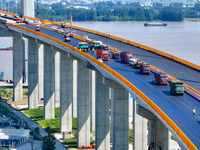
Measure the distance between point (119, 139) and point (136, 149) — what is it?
18.9ft

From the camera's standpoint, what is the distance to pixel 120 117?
5466cm

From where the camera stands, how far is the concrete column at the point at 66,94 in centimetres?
7931

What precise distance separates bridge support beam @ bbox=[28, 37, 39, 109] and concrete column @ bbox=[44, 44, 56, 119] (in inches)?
334

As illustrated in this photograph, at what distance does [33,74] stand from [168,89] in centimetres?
5248

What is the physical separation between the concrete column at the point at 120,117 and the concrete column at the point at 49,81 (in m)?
35.0

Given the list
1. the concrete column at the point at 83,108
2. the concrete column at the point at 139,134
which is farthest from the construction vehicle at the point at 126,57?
the concrete column at the point at 83,108

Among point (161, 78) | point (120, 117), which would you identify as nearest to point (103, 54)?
point (120, 117)

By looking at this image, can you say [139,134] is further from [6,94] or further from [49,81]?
[6,94]

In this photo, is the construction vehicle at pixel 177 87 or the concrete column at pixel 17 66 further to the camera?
the concrete column at pixel 17 66

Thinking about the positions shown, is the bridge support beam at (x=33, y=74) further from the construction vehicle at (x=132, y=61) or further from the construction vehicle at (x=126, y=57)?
the construction vehicle at (x=132, y=61)

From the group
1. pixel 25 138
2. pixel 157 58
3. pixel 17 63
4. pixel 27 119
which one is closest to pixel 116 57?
pixel 157 58

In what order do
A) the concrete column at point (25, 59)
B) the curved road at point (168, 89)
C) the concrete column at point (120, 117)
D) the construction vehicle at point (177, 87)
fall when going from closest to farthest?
the curved road at point (168, 89)
the construction vehicle at point (177, 87)
the concrete column at point (120, 117)
the concrete column at point (25, 59)

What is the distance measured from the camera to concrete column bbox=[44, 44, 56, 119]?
88.4m

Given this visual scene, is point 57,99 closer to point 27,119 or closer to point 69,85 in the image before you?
point 27,119
